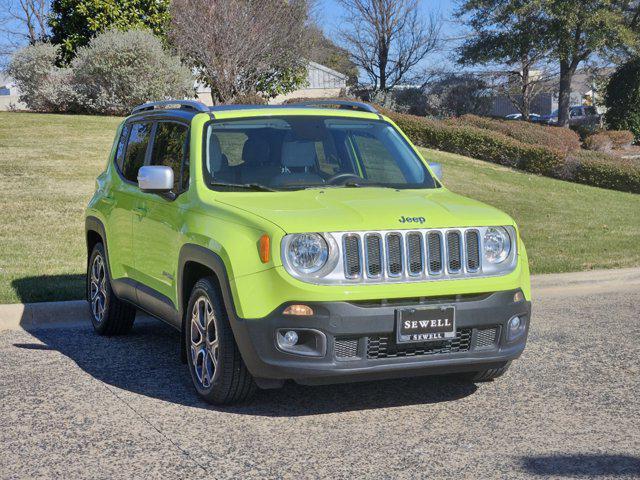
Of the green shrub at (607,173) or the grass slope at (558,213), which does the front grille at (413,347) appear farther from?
the green shrub at (607,173)

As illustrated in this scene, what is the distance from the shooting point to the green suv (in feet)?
17.7

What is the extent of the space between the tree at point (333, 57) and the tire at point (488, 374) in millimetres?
34278

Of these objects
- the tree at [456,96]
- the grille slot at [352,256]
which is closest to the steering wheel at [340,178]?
the grille slot at [352,256]

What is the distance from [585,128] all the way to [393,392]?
35.7 m

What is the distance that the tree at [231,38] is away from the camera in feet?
92.3

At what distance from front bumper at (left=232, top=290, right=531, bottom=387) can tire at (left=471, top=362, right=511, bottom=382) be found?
1.82 ft

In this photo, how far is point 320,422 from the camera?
5684 mm

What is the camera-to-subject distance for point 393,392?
20.9ft

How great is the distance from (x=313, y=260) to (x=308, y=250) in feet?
0.21

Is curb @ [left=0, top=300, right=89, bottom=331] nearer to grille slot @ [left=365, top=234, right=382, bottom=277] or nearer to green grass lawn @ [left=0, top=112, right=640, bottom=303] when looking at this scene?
green grass lawn @ [left=0, top=112, right=640, bottom=303]

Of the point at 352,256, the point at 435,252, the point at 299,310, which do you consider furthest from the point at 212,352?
the point at 435,252

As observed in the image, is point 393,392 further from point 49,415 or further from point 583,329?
point 583,329

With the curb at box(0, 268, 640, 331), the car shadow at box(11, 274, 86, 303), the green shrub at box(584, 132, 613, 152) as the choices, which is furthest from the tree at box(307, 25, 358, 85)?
the car shadow at box(11, 274, 86, 303)

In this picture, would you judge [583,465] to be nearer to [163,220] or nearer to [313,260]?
[313,260]
